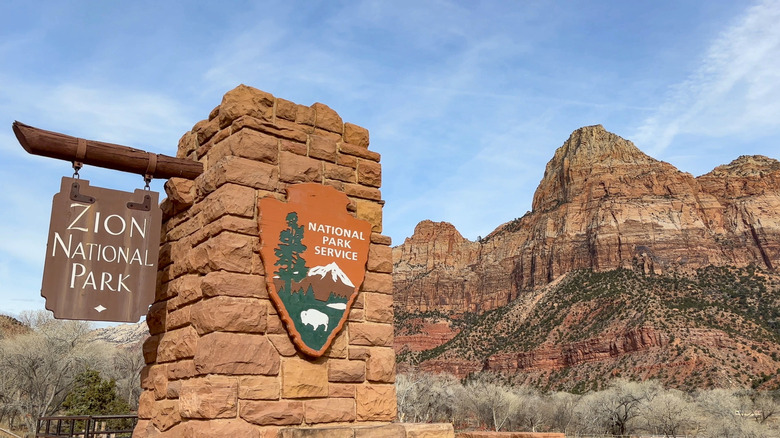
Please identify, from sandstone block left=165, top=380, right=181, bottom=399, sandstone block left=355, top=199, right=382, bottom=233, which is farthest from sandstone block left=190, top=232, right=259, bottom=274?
sandstone block left=355, top=199, right=382, bottom=233

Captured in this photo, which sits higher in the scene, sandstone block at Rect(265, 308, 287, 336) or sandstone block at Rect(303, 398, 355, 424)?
sandstone block at Rect(265, 308, 287, 336)

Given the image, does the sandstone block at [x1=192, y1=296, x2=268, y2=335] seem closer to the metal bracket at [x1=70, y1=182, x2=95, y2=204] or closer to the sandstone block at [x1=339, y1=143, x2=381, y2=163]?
the metal bracket at [x1=70, y1=182, x2=95, y2=204]

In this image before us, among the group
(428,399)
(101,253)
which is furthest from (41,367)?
(428,399)

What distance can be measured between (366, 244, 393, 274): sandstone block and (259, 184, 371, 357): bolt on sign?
0.12m

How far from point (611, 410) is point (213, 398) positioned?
47.8m

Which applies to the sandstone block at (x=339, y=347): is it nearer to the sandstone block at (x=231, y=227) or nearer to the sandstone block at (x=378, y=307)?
the sandstone block at (x=378, y=307)

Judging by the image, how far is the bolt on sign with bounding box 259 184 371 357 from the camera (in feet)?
16.7

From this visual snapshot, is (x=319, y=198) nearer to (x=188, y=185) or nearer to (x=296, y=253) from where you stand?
(x=296, y=253)

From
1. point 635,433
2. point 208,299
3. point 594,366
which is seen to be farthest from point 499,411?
point 208,299

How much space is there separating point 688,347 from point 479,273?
68.9 m

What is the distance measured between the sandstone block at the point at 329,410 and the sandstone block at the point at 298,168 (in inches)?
Result: 73.3

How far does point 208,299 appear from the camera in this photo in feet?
16.1

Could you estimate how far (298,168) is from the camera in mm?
5520

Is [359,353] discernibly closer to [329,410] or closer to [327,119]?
[329,410]
